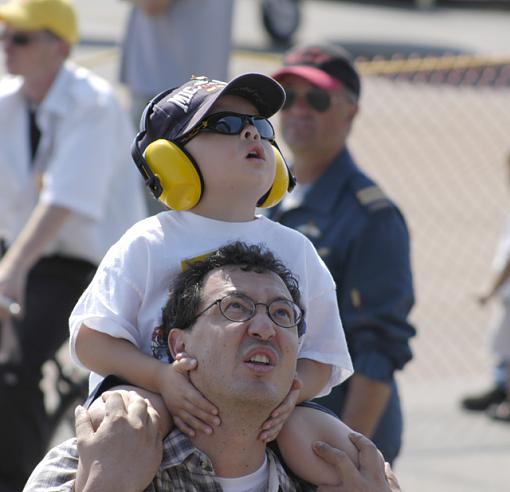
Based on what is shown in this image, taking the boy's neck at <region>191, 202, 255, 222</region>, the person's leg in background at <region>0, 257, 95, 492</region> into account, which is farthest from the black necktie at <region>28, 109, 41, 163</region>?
the boy's neck at <region>191, 202, 255, 222</region>

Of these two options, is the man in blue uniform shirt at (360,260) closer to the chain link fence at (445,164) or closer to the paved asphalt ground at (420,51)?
the paved asphalt ground at (420,51)

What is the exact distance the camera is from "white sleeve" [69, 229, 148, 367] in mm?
2881

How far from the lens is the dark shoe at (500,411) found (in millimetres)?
8016

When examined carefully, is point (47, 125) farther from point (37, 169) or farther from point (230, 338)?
point (230, 338)

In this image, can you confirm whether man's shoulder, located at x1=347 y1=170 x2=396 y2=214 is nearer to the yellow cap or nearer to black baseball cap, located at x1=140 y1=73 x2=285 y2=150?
black baseball cap, located at x1=140 y1=73 x2=285 y2=150

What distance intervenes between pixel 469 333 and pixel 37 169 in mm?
4632

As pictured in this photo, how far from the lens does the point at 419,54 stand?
63.1 feet

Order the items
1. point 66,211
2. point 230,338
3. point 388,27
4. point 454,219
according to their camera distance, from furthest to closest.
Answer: point 388,27
point 454,219
point 66,211
point 230,338

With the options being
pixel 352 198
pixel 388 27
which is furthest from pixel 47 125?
pixel 388 27

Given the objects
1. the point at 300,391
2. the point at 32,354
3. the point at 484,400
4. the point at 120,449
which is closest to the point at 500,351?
the point at 484,400

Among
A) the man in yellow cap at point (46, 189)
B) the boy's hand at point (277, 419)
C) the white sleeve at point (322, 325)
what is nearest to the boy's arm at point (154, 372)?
the boy's hand at point (277, 419)

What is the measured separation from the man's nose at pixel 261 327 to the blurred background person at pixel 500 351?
544 cm

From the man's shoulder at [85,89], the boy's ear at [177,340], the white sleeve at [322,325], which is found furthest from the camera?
the man's shoulder at [85,89]

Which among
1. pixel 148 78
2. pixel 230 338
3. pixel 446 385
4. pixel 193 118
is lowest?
pixel 446 385
